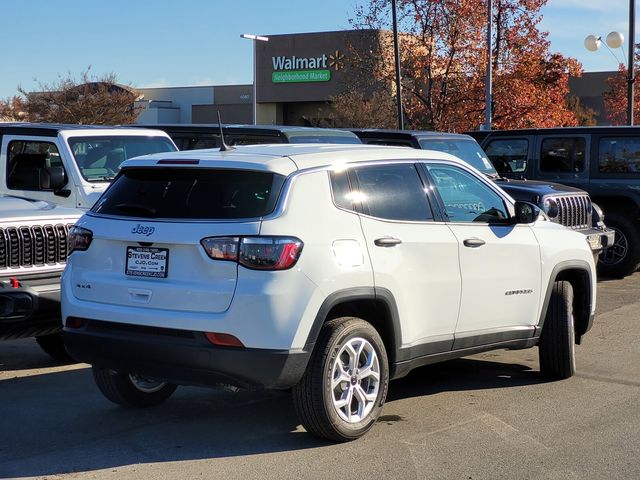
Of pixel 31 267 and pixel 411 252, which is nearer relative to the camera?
pixel 411 252

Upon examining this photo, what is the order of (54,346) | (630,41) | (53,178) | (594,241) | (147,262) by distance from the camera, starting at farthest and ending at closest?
1. (630,41)
2. (594,241)
3. (53,178)
4. (54,346)
5. (147,262)

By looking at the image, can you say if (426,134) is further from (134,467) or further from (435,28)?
(435,28)

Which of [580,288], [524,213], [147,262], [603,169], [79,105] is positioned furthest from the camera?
[79,105]

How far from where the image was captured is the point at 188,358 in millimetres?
5199

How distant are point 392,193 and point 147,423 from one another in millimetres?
2208

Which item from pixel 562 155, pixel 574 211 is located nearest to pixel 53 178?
pixel 574 211

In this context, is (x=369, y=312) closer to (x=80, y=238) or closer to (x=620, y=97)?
(x=80, y=238)

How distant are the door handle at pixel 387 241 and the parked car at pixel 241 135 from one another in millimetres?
8158

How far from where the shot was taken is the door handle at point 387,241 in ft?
18.8

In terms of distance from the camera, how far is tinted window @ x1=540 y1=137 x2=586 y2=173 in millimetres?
14102

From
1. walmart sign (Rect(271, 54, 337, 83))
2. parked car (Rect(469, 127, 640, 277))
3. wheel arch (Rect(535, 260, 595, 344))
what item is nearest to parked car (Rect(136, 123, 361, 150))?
parked car (Rect(469, 127, 640, 277))

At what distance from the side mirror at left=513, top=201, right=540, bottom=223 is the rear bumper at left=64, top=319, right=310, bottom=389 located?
2345mm

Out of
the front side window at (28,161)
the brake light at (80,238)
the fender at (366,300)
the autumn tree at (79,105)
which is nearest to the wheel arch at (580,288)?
the fender at (366,300)

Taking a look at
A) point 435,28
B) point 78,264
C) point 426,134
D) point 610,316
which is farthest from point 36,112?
point 78,264
